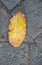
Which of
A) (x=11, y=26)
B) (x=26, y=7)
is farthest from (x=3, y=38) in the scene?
(x=26, y=7)

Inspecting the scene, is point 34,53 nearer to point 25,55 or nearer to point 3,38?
point 25,55

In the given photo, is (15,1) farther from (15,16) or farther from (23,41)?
(23,41)

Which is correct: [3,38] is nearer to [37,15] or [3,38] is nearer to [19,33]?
[19,33]

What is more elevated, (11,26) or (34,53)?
(11,26)

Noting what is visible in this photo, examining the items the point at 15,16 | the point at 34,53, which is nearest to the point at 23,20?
the point at 15,16

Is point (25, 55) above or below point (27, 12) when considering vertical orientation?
below
